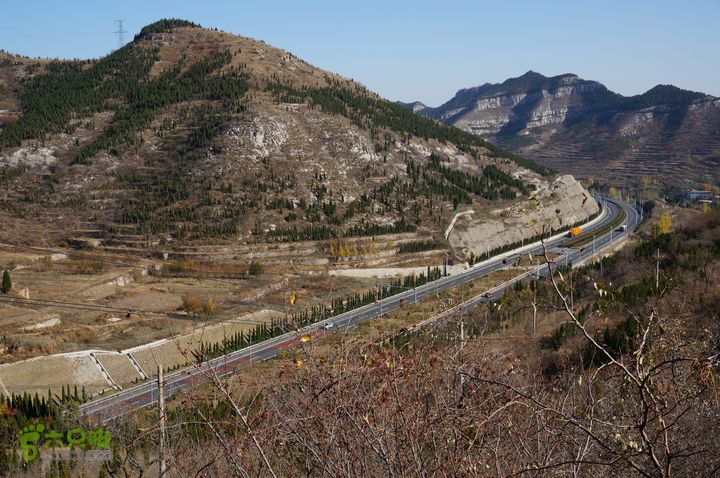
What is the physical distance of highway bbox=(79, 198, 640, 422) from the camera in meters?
11.7

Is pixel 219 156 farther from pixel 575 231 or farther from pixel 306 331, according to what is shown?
pixel 575 231

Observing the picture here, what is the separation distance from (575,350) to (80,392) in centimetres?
2181

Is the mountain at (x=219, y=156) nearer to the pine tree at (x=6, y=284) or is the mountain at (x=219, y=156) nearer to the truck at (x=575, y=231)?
the pine tree at (x=6, y=284)

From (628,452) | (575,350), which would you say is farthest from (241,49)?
(628,452)

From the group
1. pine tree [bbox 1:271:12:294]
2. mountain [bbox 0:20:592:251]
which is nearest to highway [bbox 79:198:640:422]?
mountain [bbox 0:20:592:251]

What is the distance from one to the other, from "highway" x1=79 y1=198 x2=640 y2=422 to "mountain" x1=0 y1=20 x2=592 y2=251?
9.48 meters

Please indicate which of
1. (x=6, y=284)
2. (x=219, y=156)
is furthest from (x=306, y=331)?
(x=219, y=156)

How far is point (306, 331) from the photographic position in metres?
7.89

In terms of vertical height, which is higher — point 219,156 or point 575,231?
point 219,156

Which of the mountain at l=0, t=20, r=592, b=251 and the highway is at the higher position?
the mountain at l=0, t=20, r=592, b=251

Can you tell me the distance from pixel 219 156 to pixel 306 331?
67532 mm

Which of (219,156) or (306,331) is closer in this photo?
(306,331)

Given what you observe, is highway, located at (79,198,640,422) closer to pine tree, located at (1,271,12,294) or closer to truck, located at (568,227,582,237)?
truck, located at (568,227,582,237)

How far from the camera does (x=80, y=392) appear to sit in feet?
96.5
